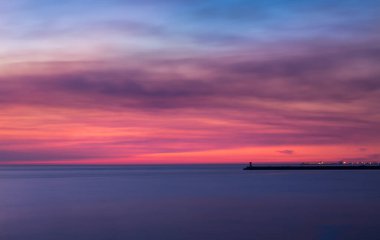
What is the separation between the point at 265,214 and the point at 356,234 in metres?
9.93

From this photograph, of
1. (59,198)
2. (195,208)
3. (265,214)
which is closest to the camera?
(265,214)

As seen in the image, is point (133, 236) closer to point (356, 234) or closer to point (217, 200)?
point (356, 234)

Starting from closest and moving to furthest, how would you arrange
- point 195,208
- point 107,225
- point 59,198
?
point 107,225 < point 195,208 < point 59,198

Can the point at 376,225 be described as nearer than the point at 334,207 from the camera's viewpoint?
Yes

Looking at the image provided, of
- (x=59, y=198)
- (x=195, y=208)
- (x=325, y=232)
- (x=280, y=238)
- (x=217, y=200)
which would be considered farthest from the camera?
(x=59, y=198)

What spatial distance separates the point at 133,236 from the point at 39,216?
1142cm

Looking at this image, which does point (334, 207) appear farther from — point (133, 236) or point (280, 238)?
point (133, 236)

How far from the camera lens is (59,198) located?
49.9m

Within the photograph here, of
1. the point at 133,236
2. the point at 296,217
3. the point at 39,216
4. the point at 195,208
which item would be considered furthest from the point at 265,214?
the point at 39,216

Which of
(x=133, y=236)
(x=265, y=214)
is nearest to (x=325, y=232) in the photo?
(x=265, y=214)

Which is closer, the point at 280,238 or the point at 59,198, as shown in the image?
the point at 280,238

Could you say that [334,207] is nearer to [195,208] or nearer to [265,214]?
[265,214]

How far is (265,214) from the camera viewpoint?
34.6 m

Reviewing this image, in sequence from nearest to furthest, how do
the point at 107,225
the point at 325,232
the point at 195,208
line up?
the point at 325,232
the point at 107,225
the point at 195,208
